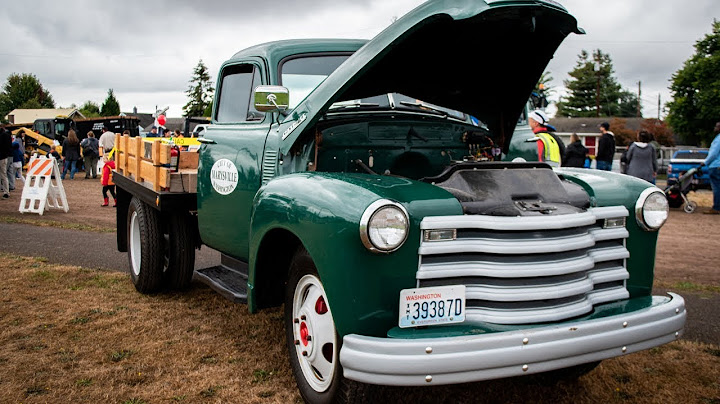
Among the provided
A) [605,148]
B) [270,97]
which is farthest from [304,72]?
[605,148]

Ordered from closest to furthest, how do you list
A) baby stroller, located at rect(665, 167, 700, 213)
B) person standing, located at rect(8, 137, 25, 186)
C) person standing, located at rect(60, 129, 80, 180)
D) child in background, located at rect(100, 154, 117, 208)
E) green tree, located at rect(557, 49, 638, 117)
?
1. child in background, located at rect(100, 154, 117, 208)
2. baby stroller, located at rect(665, 167, 700, 213)
3. person standing, located at rect(8, 137, 25, 186)
4. person standing, located at rect(60, 129, 80, 180)
5. green tree, located at rect(557, 49, 638, 117)

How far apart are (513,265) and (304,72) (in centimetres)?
223

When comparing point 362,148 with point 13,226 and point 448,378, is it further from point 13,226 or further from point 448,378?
point 13,226

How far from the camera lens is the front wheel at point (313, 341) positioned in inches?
107

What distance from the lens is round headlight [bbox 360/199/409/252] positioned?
253cm

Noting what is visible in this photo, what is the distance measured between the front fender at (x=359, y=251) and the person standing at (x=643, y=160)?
10.0 metres

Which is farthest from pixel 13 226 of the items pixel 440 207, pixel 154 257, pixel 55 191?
pixel 440 207

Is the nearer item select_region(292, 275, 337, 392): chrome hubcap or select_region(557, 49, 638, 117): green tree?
select_region(292, 275, 337, 392): chrome hubcap

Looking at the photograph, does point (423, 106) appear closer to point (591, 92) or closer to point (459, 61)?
point (459, 61)

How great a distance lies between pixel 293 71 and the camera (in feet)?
13.9

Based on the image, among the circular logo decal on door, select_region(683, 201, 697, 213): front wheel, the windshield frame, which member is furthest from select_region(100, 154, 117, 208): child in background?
select_region(683, 201, 697, 213): front wheel

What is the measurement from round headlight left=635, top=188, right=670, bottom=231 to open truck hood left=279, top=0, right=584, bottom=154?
954 millimetres

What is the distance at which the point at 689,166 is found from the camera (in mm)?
18344

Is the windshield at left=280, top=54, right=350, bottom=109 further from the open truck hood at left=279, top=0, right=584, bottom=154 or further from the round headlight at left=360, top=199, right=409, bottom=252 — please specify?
the round headlight at left=360, top=199, right=409, bottom=252
